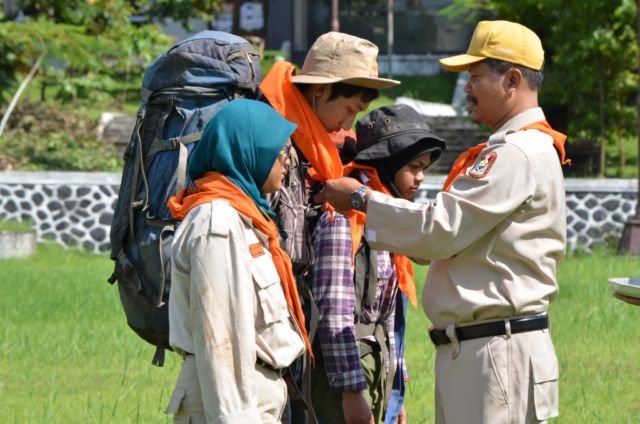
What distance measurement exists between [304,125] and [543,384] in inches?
43.8

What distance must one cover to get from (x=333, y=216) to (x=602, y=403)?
3358 mm

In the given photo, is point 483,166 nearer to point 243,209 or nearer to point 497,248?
point 497,248

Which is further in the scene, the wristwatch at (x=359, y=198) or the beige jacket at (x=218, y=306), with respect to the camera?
the wristwatch at (x=359, y=198)

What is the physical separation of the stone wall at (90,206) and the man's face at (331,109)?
10.7 m

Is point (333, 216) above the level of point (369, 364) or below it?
above

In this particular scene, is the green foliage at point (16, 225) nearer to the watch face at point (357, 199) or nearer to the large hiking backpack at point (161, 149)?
the large hiking backpack at point (161, 149)

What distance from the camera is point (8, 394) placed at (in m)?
7.58

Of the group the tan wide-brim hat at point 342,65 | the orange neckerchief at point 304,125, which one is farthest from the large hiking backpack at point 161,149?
the tan wide-brim hat at point 342,65

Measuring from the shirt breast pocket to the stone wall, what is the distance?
37.5ft

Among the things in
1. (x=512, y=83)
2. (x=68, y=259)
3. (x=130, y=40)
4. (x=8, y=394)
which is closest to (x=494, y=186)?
(x=512, y=83)

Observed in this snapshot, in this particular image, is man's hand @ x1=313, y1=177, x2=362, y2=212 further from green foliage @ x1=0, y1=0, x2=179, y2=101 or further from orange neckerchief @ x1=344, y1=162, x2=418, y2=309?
green foliage @ x1=0, y1=0, x2=179, y2=101

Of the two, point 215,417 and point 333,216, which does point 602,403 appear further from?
point 215,417

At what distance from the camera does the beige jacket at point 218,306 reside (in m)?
3.64

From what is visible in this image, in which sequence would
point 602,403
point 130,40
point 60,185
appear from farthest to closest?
1. point 130,40
2. point 60,185
3. point 602,403
